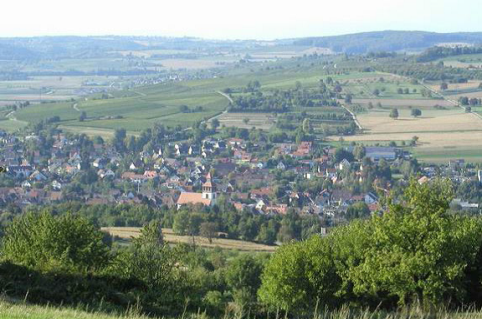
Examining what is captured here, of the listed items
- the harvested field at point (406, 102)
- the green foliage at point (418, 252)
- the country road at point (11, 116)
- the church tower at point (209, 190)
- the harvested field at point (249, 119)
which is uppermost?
the green foliage at point (418, 252)

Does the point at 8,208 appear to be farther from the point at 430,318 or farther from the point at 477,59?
the point at 477,59

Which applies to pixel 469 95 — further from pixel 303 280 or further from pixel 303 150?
pixel 303 280

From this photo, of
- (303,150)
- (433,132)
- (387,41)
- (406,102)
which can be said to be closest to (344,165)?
(303,150)

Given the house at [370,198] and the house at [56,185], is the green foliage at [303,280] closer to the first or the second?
the house at [370,198]

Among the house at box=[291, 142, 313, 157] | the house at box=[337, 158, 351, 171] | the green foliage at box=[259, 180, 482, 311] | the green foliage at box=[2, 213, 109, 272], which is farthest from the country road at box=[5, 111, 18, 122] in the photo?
the green foliage at box=[259, 180, 482, 311]

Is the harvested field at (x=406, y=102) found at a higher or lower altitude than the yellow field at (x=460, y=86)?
lower

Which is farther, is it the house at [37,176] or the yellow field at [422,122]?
the yellow field at [422,122]

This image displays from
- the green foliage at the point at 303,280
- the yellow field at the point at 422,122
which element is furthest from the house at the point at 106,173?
the green foliage at the point at 303,280
